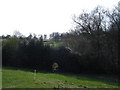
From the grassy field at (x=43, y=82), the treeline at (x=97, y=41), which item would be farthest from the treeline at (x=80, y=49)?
the grassy field at (x=43, y=82)

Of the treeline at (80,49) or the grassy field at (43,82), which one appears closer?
the grassy field at (43,82)

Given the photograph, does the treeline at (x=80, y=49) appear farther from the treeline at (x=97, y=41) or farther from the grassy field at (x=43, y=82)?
the grassy field at (x=43, y=82)

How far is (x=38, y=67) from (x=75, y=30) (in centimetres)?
1001

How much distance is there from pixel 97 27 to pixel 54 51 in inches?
357

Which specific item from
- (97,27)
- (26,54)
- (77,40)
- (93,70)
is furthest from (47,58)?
(97,27)

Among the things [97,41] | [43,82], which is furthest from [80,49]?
[43,82]

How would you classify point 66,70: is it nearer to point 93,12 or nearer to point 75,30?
point 75,30

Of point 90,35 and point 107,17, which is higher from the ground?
point 107,17

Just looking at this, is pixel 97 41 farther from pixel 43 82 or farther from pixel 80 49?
pixel 43 82

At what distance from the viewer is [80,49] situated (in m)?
33.2

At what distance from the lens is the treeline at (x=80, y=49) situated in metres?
31.1

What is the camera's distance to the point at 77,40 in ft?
113

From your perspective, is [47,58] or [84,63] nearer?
[84,63]

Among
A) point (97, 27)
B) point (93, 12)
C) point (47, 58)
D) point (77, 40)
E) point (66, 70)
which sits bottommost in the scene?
point (66, 70)
